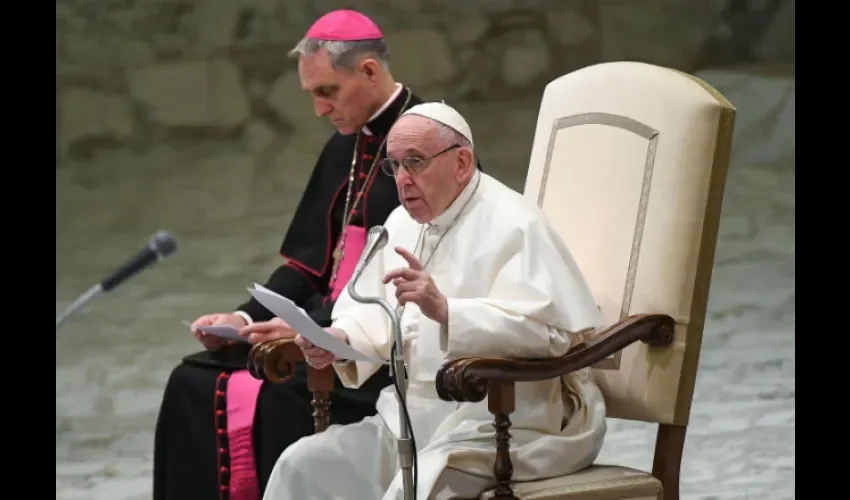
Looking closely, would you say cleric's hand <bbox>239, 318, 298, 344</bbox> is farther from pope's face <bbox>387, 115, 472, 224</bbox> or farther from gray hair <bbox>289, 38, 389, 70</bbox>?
gray hair <bbox>289, 38, 389, 70</bbox>

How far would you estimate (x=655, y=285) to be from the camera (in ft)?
11.7

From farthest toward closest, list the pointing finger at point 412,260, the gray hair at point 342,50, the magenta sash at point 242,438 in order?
the gray hair at point 342,50 → the magenta sash at point 242,438 → the pointing finger at point 412,260

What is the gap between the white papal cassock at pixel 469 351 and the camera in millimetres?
3268

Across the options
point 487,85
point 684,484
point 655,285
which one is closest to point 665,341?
point 655,285

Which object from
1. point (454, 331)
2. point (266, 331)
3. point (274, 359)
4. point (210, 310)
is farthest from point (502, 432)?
point (210, 310)

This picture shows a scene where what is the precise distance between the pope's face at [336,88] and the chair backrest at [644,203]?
22.8 inches

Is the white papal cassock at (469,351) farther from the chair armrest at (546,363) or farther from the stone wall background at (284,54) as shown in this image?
the stone wall background at (284,54)

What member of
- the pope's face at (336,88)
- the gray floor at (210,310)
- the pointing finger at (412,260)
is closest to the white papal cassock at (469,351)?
the pointing finger at (412,260)

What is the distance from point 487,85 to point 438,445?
22.4ft

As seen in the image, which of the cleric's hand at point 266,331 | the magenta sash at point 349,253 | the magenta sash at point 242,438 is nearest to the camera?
the cleric's hand at point 266,331

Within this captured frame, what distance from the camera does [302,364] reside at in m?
4.10

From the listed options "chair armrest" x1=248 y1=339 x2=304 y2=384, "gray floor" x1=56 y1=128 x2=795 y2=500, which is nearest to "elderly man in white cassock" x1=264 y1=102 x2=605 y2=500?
"chair armrest" x1=248 y1=339 x2=304 y2=384

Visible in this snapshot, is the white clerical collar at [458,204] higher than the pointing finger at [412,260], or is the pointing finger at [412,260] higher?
the white clerical collar at [458,204]

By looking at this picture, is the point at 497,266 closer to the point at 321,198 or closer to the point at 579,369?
the point at 579,369
